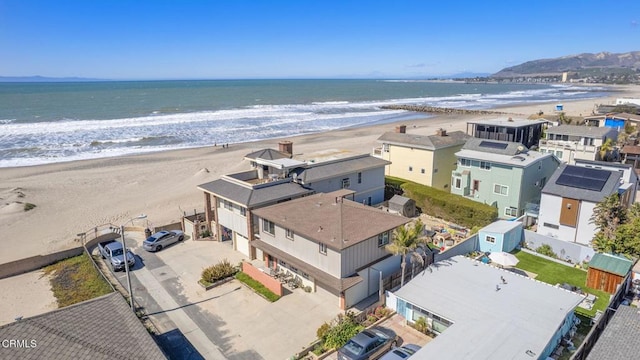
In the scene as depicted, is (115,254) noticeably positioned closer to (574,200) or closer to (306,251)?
(306,251)

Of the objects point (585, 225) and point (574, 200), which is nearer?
point (585, 225)

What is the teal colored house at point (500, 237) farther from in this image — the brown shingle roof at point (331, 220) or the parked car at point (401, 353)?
the parked car at point (401, 353)

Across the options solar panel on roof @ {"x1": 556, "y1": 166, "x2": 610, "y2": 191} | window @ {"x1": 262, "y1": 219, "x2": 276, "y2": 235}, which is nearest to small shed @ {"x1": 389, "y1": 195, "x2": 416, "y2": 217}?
solar panel on roof @ {"x1": 556, "y1": 166, "x2": 610, "y2": 191}

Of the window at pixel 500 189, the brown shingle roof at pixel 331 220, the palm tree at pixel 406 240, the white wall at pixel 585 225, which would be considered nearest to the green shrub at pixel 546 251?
the white wall at pixel 585 225

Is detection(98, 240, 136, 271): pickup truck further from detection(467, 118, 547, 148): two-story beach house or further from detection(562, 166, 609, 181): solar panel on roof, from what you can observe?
detection(467, 118, 547, 148): two-story beach house

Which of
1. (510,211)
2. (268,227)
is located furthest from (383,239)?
(510,211)
